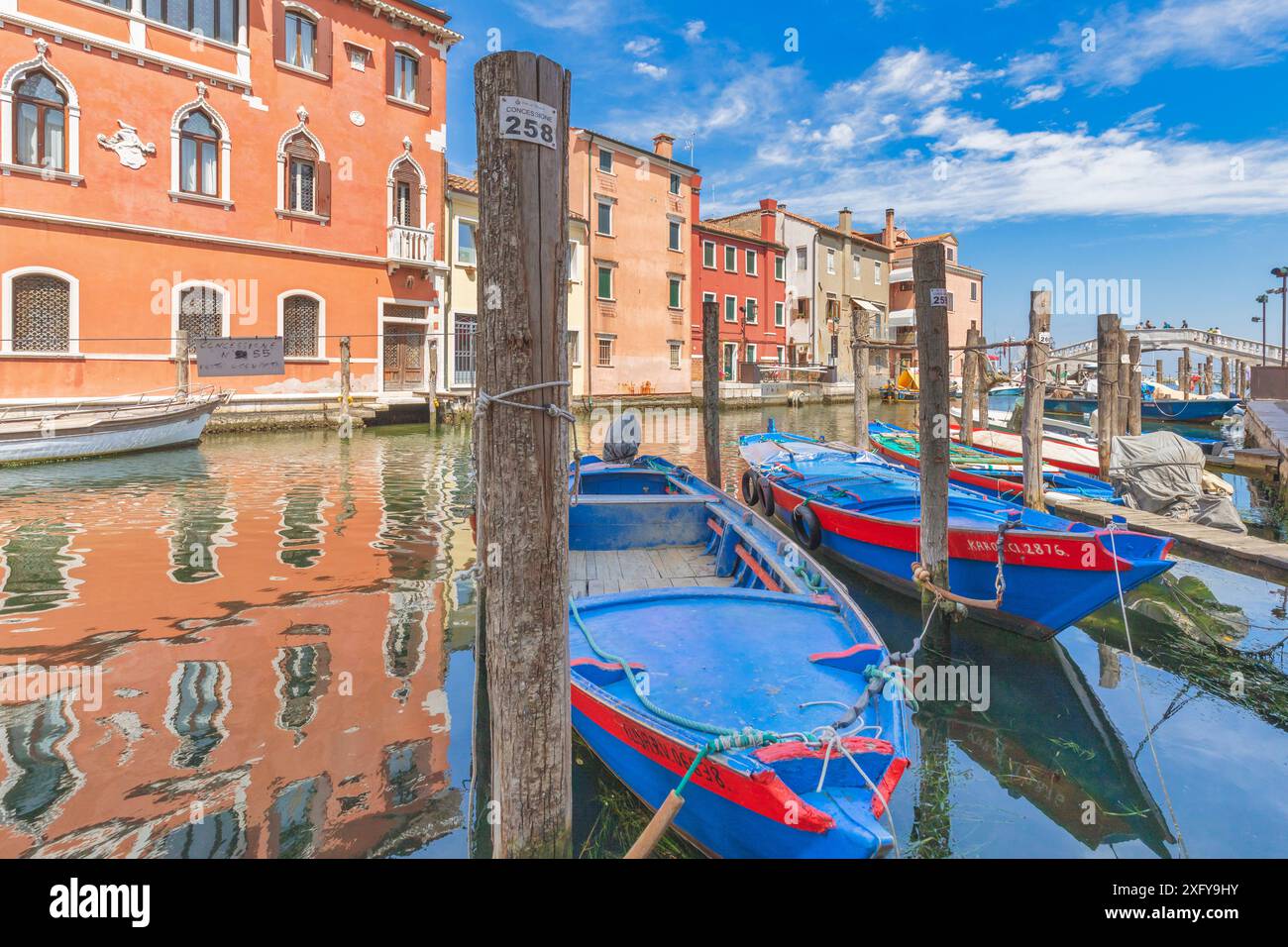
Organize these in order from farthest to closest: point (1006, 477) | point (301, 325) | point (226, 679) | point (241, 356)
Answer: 1. point (301, 325)
2. point (241, 356)
3. point (1006, 477)
4. point (226, 679)

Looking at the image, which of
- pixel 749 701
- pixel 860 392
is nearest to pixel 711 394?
pixel 860 392

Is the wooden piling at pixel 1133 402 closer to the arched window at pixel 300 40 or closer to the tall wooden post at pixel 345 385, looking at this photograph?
the tall wooden post at pixel 345 385

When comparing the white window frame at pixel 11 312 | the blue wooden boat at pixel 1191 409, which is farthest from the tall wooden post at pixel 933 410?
the blue wooden boat at pixel 1191 409

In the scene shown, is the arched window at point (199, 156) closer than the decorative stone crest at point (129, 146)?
No

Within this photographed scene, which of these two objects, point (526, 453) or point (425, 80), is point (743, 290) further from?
point (526, 453)

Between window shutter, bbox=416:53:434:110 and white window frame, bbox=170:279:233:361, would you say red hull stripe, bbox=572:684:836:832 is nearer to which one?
white window frame, bbox=170:279:233:361

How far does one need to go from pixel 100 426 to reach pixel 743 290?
31.8 meters

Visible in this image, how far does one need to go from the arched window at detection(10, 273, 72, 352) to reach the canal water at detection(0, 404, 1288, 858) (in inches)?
414

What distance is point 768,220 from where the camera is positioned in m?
43.8

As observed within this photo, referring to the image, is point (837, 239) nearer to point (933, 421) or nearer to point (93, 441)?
point (93, 441)

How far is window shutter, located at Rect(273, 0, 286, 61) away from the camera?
21297 millimetres

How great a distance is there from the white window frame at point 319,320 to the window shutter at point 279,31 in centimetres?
630

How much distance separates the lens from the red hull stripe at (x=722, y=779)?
9.18ft
